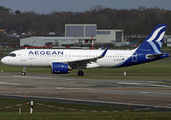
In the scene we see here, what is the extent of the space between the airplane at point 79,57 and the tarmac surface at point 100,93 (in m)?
7.85

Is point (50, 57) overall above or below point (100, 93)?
above

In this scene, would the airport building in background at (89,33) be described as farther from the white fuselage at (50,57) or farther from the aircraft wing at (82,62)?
the aircraft wing at (82,62)

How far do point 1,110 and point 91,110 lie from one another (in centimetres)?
583

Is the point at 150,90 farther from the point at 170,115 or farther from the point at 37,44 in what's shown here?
the point at 37,44

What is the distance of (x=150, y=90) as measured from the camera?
1211 inches

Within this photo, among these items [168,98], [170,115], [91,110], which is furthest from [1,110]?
[168,98]

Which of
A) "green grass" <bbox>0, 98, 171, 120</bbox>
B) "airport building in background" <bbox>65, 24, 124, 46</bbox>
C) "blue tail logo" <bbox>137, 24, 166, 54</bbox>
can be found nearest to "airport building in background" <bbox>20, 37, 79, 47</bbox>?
"airport building in background" <bbox>65, 24, 124, 46</bbox>

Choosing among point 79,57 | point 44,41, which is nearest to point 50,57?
point 79,57

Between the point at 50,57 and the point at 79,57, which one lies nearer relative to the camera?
the point at 50,57

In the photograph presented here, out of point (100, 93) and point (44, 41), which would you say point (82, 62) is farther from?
point (44, 41)

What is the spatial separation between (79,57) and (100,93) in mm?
17002

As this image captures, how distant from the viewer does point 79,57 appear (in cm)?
4525

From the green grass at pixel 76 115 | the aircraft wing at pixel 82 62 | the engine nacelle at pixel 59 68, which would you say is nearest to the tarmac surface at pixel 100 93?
the green grass at pixel 76 115

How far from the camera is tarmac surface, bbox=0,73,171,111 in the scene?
23859mm
